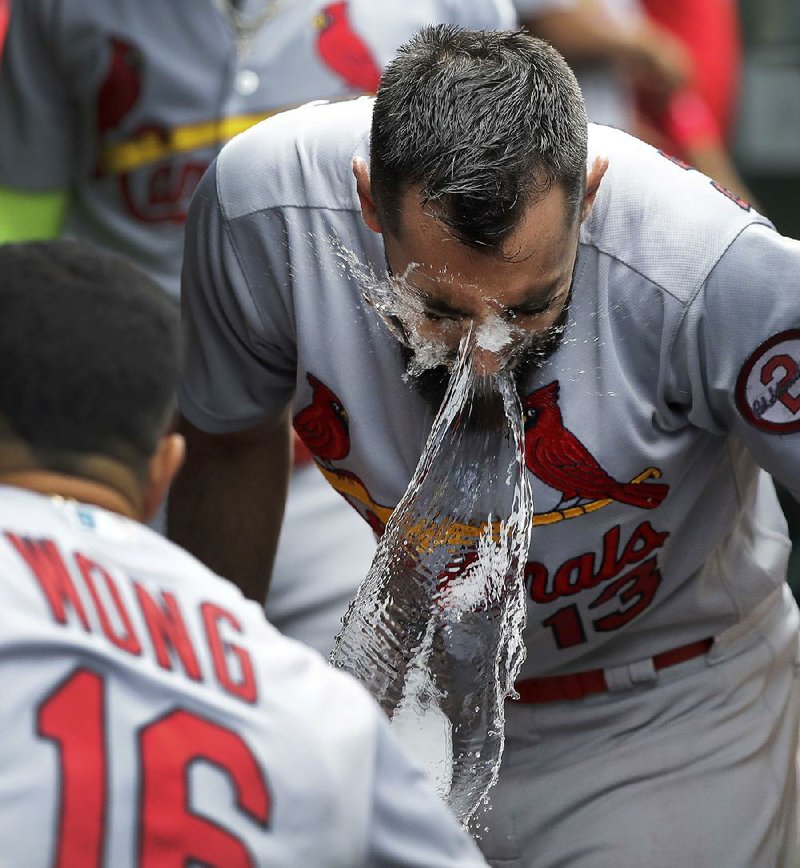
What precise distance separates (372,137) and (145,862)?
91cm

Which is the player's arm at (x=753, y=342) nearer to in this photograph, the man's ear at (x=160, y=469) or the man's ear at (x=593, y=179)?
the man's ear at (x=593, y=179)

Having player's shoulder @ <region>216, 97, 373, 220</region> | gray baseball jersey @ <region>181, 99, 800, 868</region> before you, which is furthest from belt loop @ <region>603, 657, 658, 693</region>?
player's shoulder @ <region>216, 97, 373, 220</region>

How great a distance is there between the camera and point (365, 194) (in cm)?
211

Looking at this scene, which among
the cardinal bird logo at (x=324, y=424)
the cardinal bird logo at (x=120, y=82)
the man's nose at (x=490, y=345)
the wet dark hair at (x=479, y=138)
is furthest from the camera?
the cardinal bird logo at (x=120, y=82)

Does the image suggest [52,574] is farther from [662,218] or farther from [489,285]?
[662,218]

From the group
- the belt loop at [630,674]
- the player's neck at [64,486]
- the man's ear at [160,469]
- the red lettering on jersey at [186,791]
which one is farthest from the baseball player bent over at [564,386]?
the red lettering on jersey at [186,791]

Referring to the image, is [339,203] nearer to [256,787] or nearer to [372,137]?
[372,137]

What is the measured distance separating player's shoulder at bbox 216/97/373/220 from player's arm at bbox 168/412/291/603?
1.27 ft

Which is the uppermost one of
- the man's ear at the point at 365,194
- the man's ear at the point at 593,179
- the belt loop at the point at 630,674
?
the man's ear at the point at 593,179

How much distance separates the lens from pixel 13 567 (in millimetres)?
1439

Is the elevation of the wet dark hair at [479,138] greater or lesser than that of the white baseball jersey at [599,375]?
greater

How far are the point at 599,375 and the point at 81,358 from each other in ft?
2.59

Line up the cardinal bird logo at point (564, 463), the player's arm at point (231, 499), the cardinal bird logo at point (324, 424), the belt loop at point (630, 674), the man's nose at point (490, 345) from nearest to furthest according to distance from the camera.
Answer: the man's nose at point (490, 345), the cardinal bird logo at point (564, 463), the cardinal bird logo at point (324, 424), the belt loop at point (630, 674), the player's arm at point (231, 499)

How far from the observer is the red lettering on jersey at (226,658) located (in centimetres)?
149
